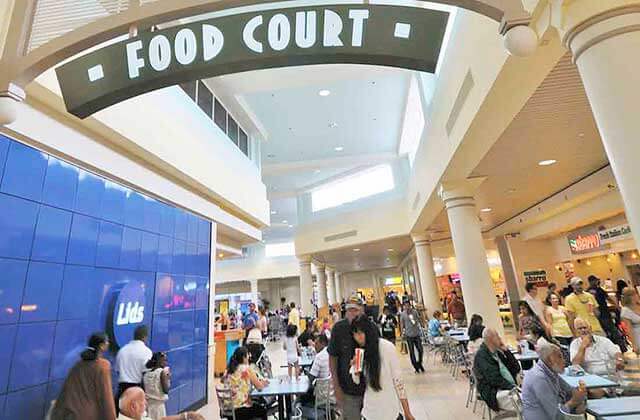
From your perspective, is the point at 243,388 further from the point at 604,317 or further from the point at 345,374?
the point at 604,317

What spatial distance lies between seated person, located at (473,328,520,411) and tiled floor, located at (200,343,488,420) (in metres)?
1.33

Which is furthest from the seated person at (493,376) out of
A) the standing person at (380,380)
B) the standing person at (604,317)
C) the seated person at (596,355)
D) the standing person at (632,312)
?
the standing person at (604,317)

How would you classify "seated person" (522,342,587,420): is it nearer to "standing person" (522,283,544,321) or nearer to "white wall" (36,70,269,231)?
"standing person" (522,283,544,321)

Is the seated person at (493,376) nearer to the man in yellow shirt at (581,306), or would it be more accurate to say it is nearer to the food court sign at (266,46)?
the man in yellow shirt at (581,306)

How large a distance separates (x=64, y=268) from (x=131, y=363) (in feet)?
4.93

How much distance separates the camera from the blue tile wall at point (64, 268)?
3586 mm

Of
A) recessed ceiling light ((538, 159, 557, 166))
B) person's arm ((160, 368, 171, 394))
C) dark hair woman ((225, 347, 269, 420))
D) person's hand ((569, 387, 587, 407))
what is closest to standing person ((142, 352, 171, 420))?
person's arm ((160, 368, 171, 394))

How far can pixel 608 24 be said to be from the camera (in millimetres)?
2092

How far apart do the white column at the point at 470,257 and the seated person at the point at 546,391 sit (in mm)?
3397

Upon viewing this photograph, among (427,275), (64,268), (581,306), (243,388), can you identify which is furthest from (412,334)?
(64,268)

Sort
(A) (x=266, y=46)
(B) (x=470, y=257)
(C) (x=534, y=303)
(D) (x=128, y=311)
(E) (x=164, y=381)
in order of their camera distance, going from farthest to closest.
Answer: (B) (x=470, y=257) → (C) (x=534, y=303) → (D) (x=128, y=311) → (E) (x=164, y=381) → (A) (x=266, y=46)

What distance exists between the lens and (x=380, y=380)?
2.77 metres

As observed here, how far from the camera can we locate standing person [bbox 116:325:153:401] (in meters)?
4.58

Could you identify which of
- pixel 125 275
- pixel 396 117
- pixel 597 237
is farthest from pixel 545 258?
pixel 125 275
